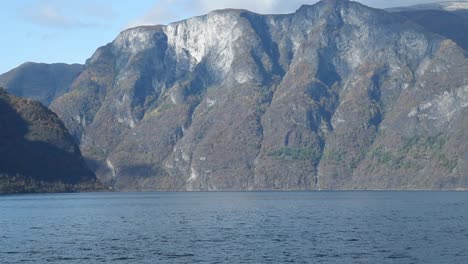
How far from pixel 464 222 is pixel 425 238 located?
105ft

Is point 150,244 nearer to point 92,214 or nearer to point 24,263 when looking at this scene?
point 24,263

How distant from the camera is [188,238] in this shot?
126188 millimetres

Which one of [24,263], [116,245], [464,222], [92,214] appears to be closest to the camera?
[24,263]

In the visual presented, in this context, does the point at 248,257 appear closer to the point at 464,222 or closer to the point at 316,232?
the point at 316,232

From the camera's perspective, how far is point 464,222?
152125 millimetres

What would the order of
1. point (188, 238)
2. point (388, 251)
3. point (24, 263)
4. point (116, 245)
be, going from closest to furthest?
point (24, 263)
point (388, 251)
point (116, 245)
point (188, 238)

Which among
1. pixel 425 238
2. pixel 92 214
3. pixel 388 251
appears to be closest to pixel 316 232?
pixel 425 238

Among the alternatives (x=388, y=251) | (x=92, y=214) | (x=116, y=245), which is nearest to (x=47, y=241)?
(x=116, y=245)

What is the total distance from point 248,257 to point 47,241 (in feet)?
110

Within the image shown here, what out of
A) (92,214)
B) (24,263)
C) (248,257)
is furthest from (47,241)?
(92,214)

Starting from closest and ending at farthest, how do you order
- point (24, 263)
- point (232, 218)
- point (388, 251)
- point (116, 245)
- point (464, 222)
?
point (24, 263)
point (388, 251)
point (116, 245)
point (464, 222)
point (232, 218)

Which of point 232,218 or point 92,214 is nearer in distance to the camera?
point 232,218

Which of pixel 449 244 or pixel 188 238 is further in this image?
pixel 188 238

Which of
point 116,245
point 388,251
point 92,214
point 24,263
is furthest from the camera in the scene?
point 92,214
